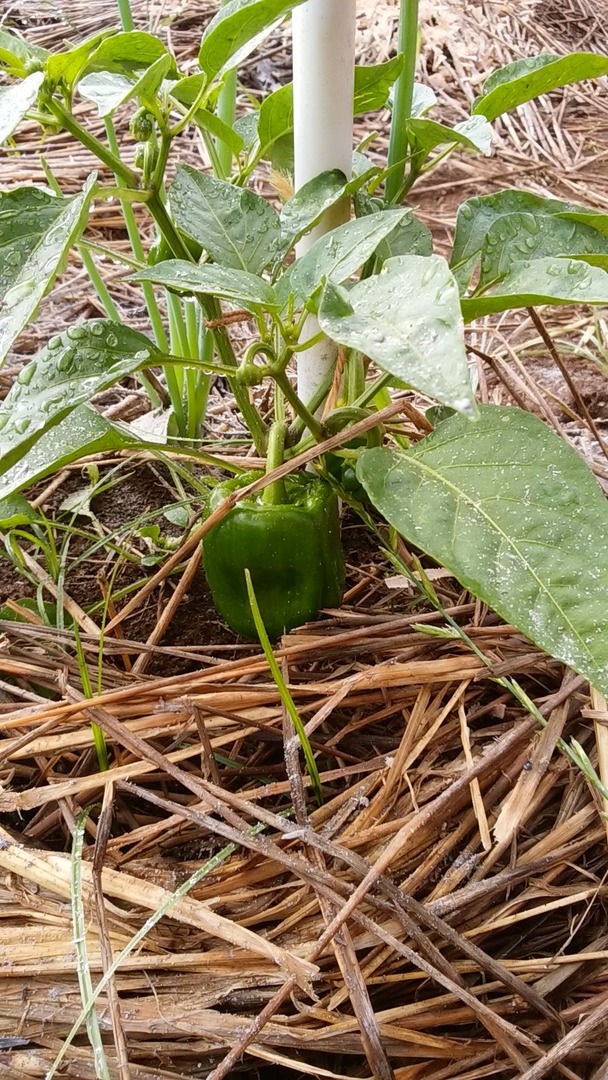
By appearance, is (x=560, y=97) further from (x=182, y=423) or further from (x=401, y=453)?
(x=401, y=453)

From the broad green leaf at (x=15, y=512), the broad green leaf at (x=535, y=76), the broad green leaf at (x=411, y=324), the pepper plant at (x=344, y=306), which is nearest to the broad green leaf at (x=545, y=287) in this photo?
the pepper plant at (x=344, y=306)

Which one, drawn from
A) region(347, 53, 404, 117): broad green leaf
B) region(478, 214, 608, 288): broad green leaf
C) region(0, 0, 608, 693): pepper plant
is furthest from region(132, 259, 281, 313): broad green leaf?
region(347, 53, 404, 117): broad green leaf

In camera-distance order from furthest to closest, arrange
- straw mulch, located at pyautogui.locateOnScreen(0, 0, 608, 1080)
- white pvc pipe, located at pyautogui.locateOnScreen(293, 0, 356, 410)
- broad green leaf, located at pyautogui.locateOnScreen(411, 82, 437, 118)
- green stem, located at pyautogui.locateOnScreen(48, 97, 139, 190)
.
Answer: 1. broad green leaf, located at pyautogui.locateOnScreen(411, 82, 437, 118)
2. white pvc pipe, located at pyautogui.locateOnScreen(293, 0, 356, 410)
3. green stem, located at pyautogui.locateOnScreen(48, 97, 139, 190)
4. straw mulch, located at pyautogui.locateOnScreen(0, 0, 608, 1080)

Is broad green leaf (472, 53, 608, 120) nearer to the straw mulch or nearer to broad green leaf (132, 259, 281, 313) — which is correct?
broad green leaf (132, 259, 281, 313)

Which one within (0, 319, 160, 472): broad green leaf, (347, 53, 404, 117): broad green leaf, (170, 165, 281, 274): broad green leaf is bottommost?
(0, 319, 160, 472): broad green leaf

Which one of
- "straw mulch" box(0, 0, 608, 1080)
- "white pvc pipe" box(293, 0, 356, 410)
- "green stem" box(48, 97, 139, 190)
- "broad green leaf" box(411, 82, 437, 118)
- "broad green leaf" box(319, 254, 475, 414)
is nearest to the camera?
"broad green leaf" box(319, 254, 475, 414)

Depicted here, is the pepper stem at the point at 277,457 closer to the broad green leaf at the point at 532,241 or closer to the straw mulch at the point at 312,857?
the straw mulch at the point at 312,857

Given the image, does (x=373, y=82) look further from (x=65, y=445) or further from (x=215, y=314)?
(x=65, y=445)
